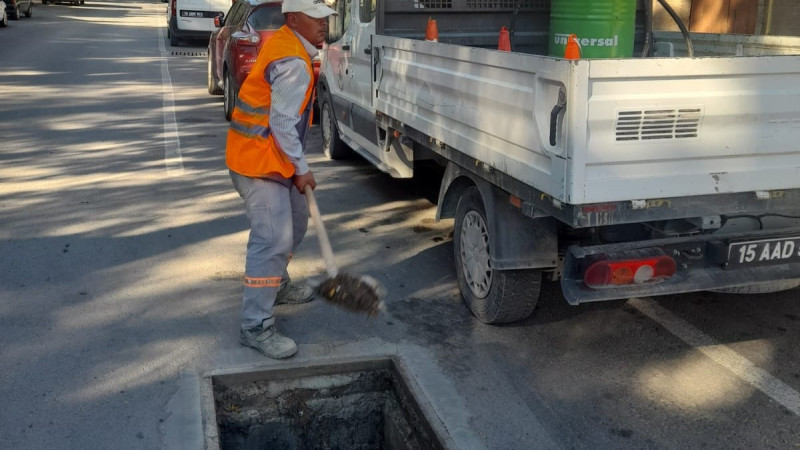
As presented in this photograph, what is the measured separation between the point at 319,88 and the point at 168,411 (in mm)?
6421

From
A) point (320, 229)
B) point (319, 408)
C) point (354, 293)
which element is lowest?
point (319, 408)

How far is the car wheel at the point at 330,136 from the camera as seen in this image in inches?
373

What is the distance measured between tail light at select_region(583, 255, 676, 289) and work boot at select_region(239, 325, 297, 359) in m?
1.58

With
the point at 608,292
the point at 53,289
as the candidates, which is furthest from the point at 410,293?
the point at 53,289

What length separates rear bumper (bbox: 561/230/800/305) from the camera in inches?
165

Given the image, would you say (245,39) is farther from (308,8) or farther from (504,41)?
(308,8)

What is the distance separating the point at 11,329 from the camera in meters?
4.93

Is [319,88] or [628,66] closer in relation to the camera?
[628,66]

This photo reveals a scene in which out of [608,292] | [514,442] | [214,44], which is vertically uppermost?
[214,44]

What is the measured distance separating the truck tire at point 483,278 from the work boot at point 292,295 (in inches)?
37.8

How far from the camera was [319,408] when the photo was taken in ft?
14.7

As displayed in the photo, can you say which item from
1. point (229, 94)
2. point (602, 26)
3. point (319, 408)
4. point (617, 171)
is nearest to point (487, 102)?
point (617, 171)

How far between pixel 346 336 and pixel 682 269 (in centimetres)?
187

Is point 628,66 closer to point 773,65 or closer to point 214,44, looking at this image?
point 773,65
